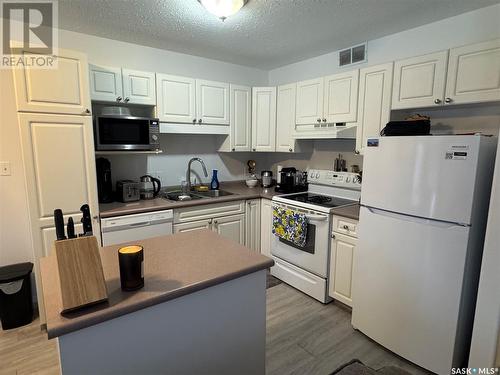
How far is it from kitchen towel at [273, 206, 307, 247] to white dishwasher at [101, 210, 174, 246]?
1.05 meters

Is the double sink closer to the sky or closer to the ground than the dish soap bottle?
closer to the ground

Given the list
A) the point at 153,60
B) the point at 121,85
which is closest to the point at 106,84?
the point at 121,85

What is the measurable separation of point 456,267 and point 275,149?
2238 millimetres

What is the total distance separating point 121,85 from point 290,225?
6.80ft

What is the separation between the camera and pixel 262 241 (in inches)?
133

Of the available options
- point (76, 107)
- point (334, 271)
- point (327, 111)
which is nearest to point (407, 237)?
point (334, 271)

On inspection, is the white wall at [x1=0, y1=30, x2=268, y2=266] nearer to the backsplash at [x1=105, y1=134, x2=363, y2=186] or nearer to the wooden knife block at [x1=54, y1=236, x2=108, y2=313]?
the backsplash at [x1=105, y1=134, x2=363, y2=186]

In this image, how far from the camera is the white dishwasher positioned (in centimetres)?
240

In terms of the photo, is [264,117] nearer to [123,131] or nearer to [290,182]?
[290,182]

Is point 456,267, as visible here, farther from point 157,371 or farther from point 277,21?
point 277,21

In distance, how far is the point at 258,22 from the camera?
2.41 m

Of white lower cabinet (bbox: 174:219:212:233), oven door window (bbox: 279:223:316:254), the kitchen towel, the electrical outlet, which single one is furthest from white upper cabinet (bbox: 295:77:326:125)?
the electrical outlet

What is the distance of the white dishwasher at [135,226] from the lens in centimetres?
240

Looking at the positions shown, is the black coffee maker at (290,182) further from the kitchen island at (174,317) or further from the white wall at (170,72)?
the kitchen island at (174,317)
